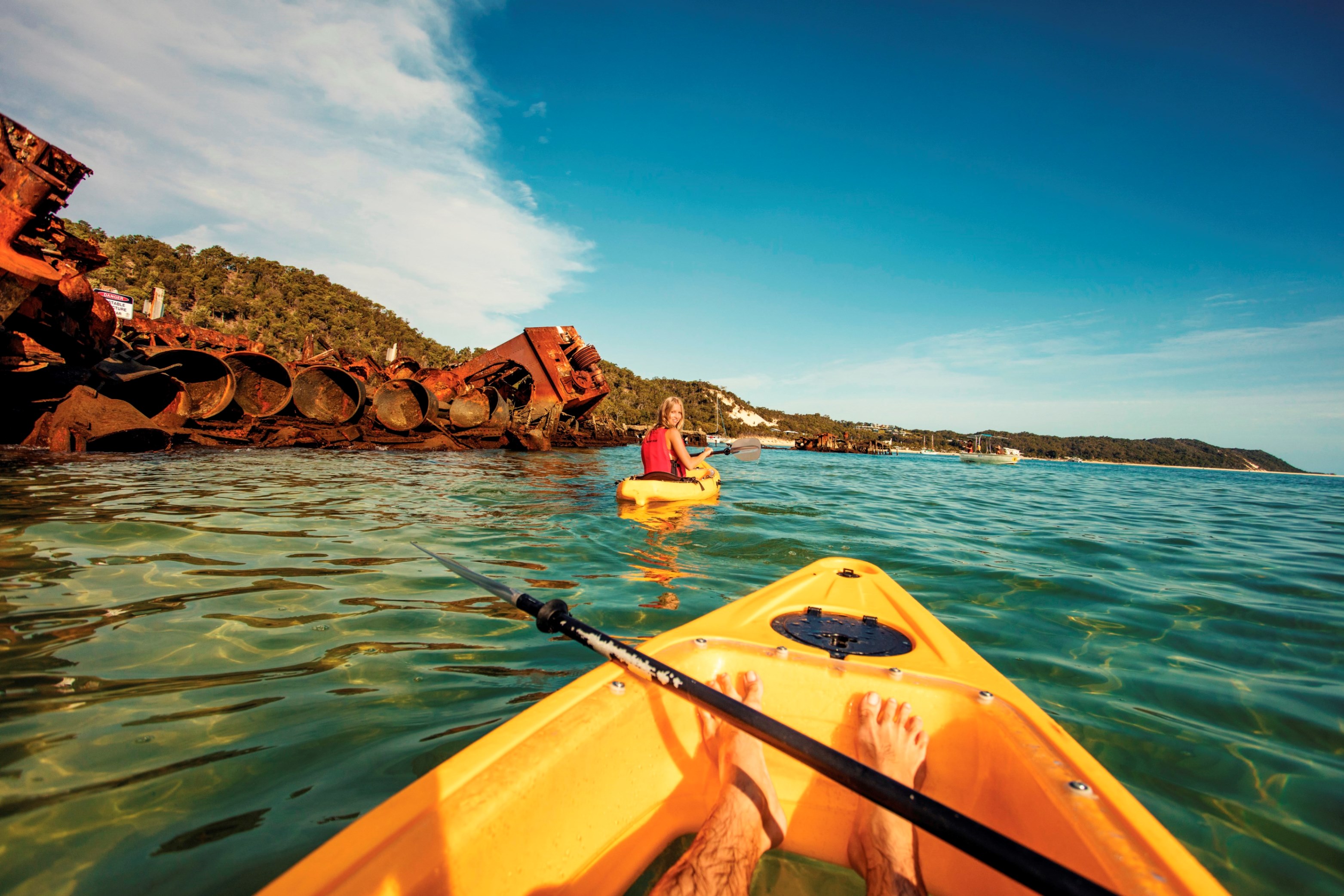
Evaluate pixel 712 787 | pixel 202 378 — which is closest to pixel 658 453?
pixel 712 787

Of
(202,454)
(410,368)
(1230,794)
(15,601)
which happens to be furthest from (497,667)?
(410,368)

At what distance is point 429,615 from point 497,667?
84 centimetres

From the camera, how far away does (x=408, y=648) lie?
9.05ft

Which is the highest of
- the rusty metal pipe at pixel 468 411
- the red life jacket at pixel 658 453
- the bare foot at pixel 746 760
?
the rusty metal pipe at pixel 468 411

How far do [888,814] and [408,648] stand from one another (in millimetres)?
2400

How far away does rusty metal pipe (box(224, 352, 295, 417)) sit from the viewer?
12070 millimetres

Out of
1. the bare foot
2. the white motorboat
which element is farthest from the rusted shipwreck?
the white motorboat

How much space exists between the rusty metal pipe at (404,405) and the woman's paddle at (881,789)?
48.0 feet

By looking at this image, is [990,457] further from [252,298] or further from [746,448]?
[252,298]

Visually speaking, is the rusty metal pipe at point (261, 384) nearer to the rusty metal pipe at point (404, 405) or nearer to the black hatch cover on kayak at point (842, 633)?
the rusty metal pipe at point (404, 405)

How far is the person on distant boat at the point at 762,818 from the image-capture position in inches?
55.3

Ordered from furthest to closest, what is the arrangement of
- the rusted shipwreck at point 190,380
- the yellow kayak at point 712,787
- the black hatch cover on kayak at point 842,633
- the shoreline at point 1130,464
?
the shoreline at point 1130,464, the rusted shipwreck at point 190,380, the black hatch cover on kayak at point 842,633, the yellow kayak at point 712,787

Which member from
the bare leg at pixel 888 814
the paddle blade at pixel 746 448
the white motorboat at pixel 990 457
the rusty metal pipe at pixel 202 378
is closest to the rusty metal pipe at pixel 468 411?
the rusty metal pipe at pixel 202 378

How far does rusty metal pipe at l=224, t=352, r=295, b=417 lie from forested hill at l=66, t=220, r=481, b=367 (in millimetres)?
32613
